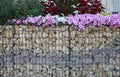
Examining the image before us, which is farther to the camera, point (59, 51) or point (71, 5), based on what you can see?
point (71, 5)

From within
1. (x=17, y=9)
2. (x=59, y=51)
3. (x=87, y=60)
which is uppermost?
(x=17, y=9)

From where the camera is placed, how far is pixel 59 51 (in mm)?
8227

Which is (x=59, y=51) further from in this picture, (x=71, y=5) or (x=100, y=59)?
(x=71, y=5)

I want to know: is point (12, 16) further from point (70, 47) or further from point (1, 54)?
point (70, 47)

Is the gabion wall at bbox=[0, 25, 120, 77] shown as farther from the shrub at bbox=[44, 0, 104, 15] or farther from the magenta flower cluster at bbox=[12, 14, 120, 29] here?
the shrub at bbox=[44, 0, 104, 15]

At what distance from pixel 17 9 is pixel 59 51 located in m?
1.23

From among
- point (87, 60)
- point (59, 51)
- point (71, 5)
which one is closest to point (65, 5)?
point (71, 5)

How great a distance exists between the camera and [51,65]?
8.30 meters

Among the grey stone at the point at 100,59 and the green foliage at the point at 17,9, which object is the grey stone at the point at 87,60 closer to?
the grey stone at the point at 100,59

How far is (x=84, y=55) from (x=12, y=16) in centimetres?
169

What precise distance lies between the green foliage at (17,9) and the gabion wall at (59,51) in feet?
1.12

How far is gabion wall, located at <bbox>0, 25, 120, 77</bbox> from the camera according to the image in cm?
814

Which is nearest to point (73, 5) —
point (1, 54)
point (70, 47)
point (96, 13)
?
point (96, 13)

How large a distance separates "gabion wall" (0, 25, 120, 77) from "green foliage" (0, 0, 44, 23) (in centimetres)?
34
